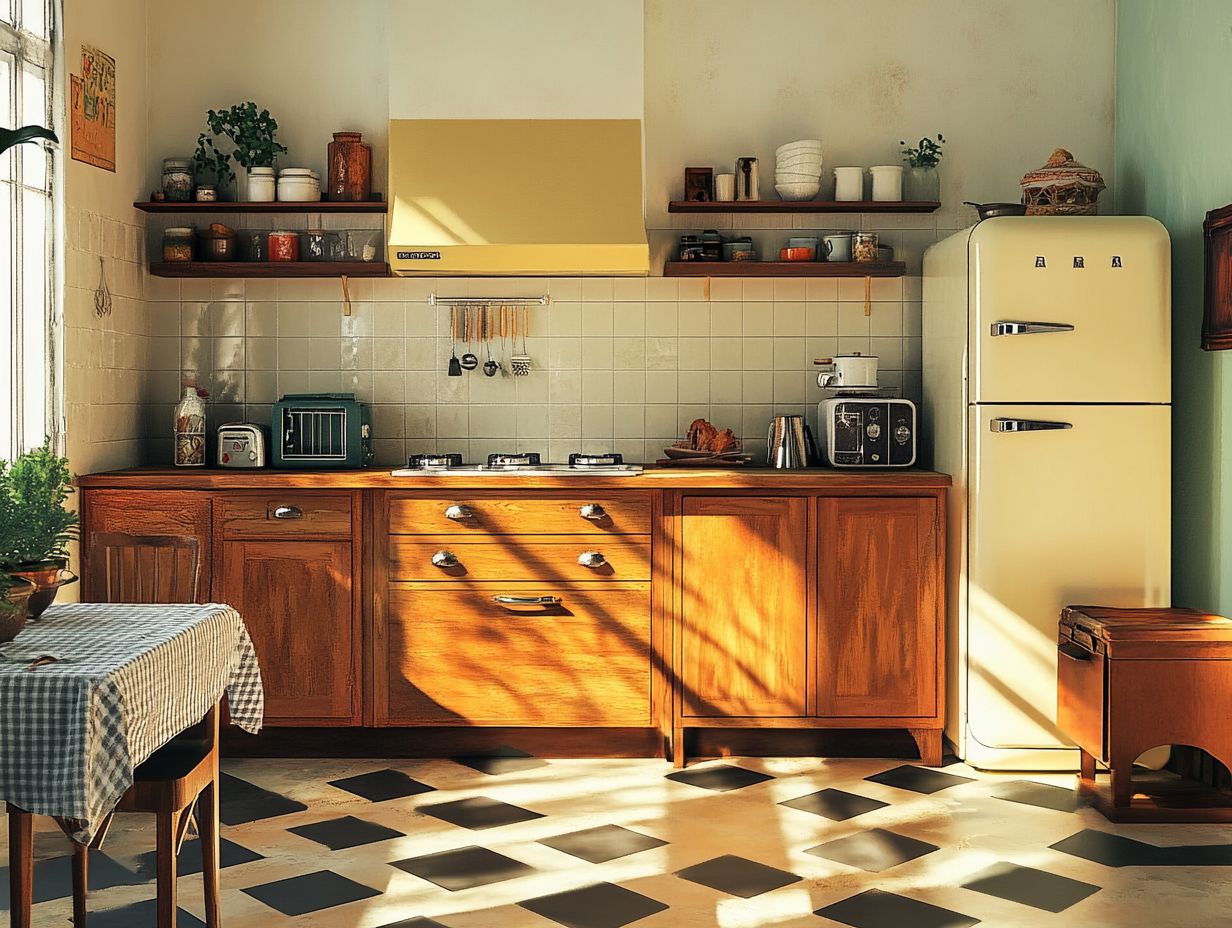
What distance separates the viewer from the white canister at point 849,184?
474cm

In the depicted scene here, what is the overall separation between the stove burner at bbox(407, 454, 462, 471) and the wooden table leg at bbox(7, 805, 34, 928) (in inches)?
91.7

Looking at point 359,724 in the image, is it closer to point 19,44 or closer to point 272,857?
point 272,857

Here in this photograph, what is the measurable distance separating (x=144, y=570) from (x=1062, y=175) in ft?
10.6

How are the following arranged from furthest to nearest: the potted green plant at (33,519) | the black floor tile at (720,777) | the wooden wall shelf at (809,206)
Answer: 1. the wooden wall shelf at (809,206)
2. the black floor tile at (720,777)
3. the potted green plant at (33,519)

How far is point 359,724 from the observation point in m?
4.24

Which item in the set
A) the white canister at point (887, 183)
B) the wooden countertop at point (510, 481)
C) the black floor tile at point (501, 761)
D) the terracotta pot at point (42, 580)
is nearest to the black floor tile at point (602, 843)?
the black floor tile at point (501, 761)

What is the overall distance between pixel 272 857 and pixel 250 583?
117 cm

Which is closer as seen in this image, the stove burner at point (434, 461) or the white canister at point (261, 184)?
the stove burner at point (434, 461)

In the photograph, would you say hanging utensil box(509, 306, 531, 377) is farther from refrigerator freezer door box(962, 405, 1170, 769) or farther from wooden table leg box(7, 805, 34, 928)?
wooden table leg box(7, 805, 34, 928)

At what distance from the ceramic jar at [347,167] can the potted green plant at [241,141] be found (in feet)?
0.71

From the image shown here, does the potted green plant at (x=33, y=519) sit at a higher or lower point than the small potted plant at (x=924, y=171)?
lower

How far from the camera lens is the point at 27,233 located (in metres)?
4.02

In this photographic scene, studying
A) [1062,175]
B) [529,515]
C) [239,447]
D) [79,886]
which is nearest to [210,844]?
[79,886]

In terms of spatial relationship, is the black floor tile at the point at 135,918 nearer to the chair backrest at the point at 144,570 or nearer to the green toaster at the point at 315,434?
the chair backrest at the point at 144,570
